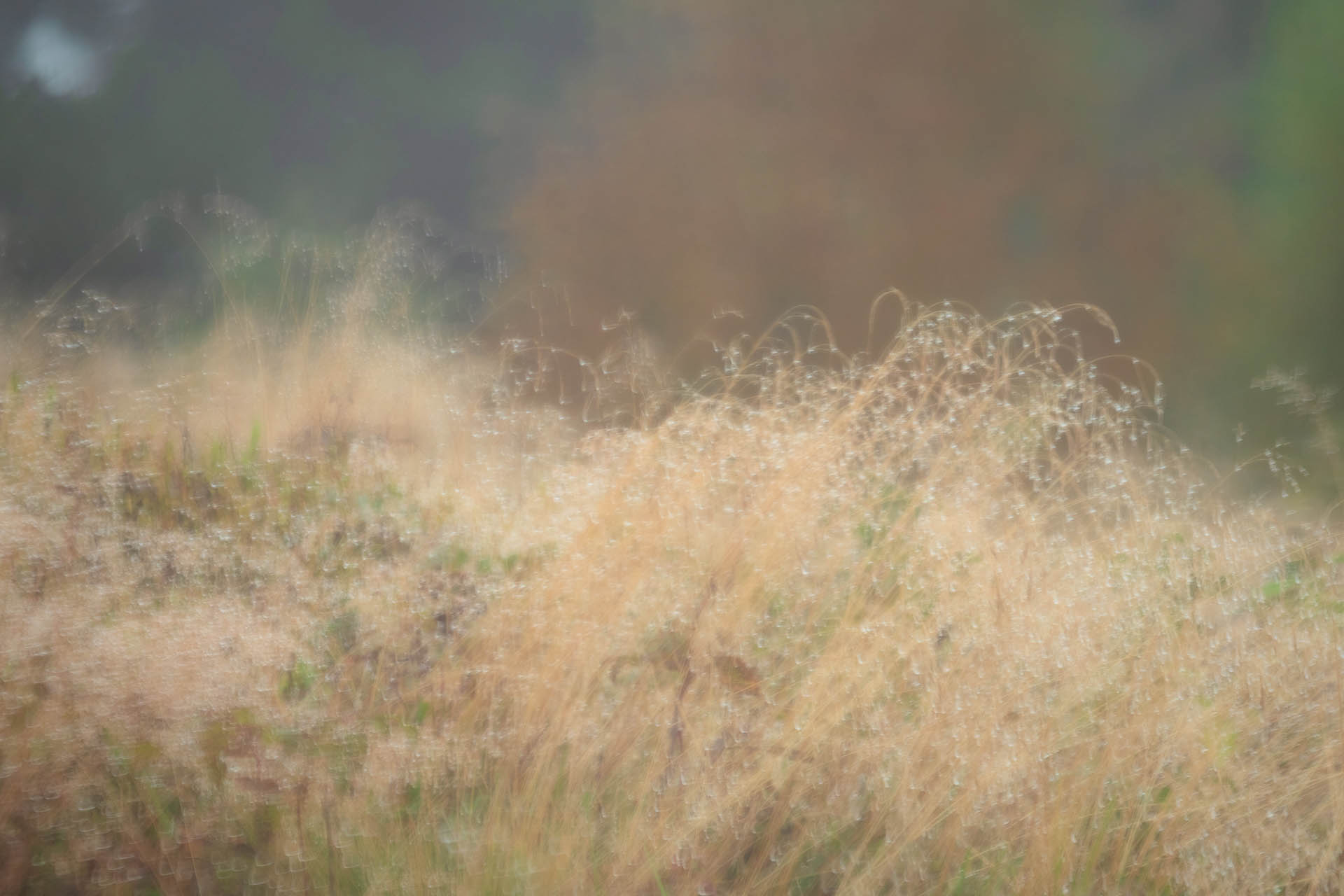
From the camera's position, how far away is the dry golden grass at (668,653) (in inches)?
49.5

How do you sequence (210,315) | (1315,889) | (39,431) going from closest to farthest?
(1315,889) → (39,431) → (210,315)

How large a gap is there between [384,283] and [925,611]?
162cm

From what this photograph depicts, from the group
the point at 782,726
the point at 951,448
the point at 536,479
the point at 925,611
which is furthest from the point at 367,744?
the point at 951,448

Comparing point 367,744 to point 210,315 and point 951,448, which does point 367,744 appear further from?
point 210,315

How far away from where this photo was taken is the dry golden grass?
49.5 inches

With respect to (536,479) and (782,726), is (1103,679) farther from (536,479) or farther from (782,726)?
(536,479)

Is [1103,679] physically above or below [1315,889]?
above

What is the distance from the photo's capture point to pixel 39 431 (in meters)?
1.80

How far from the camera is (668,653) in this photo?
1508 mm

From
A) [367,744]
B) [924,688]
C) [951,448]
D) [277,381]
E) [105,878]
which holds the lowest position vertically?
[105,878]

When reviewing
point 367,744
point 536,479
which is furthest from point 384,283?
point 367,744

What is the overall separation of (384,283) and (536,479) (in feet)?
2.77

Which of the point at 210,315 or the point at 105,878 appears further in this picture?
the point at 210,315

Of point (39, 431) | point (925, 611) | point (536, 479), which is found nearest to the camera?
point (925, 611)
